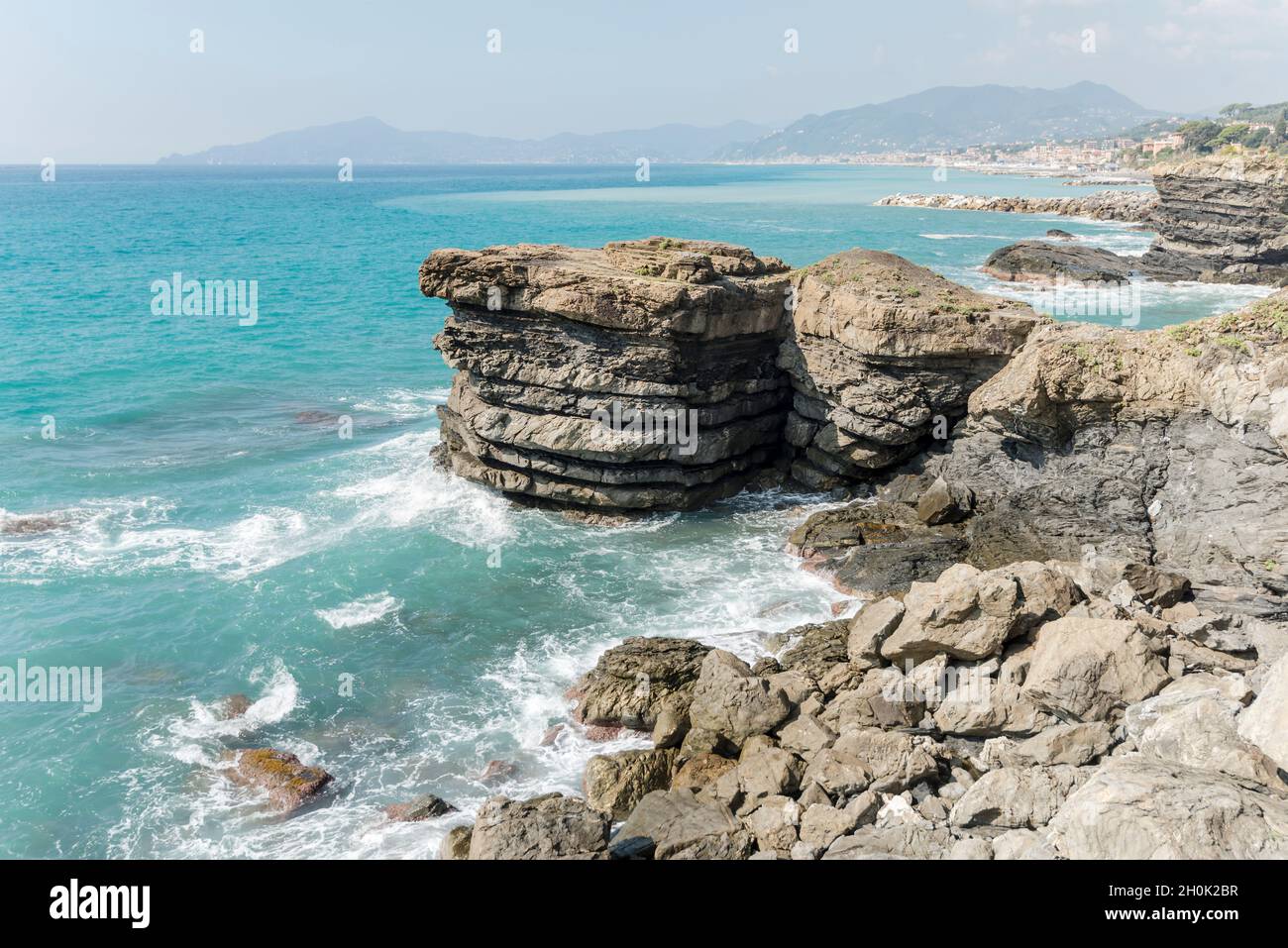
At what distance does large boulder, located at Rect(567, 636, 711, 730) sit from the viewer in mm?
16828

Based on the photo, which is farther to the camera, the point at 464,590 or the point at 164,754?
the point at 464,590

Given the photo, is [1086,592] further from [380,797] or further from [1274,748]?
[380,797]

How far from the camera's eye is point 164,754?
54.1 feet

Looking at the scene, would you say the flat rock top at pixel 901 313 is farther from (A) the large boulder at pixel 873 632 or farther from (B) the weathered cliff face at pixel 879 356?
(A) the large boulder at pixel 873 632

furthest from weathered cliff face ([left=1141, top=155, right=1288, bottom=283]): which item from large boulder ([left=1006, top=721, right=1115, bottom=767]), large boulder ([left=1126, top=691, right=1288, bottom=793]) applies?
large boulder ([left=1006, top=721, right=1115, bottom=767])

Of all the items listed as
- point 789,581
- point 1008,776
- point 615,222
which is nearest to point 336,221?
point 615,222

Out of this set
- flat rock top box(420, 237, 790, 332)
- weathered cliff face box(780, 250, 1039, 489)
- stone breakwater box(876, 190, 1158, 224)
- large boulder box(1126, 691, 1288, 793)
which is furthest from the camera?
stone breakwater box(876, 190, 1158, 224)

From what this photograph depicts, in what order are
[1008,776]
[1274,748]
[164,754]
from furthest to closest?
1. [164,754]
2. [1008,776]
3. [1274,748]

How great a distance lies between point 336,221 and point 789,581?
10972cm

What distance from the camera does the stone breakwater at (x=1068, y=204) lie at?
10800 centimetres

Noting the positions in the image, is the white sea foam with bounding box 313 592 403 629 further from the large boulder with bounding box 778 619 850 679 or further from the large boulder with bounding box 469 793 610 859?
the large boulder with bounding box 778 619 850 679

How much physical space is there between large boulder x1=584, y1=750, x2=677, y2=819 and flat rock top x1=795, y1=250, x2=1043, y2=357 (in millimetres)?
13836

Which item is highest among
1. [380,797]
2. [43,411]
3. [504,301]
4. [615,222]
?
[615,222]

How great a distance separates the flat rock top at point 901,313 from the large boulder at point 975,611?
28.4 feet
